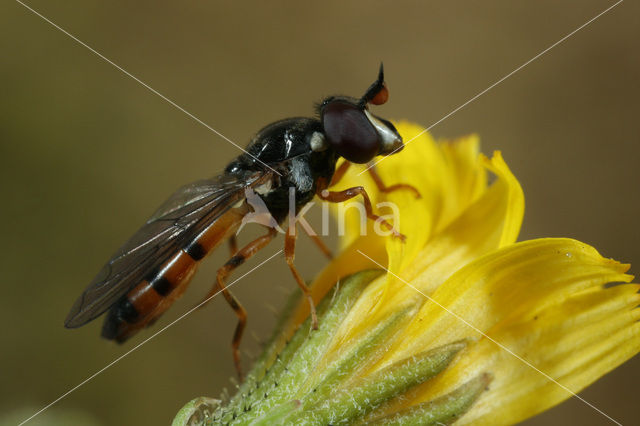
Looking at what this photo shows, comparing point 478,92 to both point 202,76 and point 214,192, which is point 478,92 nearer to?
point 202,76

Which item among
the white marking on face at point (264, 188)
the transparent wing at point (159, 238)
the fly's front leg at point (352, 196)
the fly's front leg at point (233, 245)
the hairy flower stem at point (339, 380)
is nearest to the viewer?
the hairy flower stem at point (339, 380)

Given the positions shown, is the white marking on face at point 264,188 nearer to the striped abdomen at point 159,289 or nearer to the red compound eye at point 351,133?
the striped abdomen at point 159,289

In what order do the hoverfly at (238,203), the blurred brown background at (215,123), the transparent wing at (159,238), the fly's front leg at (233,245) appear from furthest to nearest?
the blurred brown background at (215,123), the fly's front leg at (233,245), the hoverfly at (238,203), the transparent wing at (159,238)

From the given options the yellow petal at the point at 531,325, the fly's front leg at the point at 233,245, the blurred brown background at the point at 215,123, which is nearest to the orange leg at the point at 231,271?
the fly's front leg at the point at 233,245

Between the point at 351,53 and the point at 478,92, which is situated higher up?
the point at 351,53

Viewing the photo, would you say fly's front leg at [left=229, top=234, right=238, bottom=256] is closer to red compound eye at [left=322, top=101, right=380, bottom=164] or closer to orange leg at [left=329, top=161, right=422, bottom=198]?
orange leg at [left=329, top=161, right=422, bottom=198]

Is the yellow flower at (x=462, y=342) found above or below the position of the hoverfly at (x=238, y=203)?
below

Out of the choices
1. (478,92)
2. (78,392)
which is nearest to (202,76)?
(478,92)

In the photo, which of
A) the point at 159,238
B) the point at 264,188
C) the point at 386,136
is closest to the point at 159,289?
the point at 159,238
